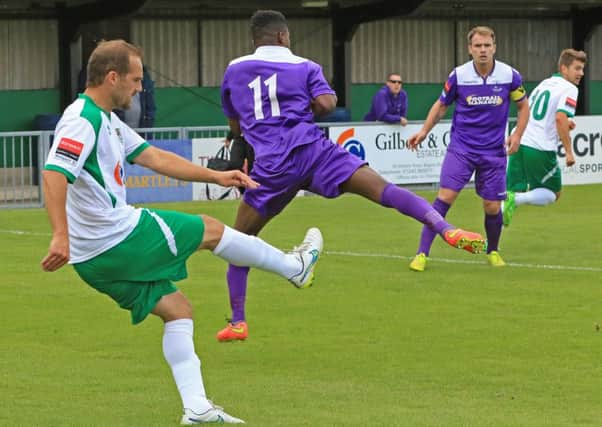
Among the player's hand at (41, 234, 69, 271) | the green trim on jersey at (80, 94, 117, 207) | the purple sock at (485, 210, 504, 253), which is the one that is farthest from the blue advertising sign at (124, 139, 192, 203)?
the player's hand at (41, 234, 69, 271)

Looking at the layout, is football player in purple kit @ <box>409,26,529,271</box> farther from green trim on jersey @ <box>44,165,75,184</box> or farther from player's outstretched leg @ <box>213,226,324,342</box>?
green trim on jersey @ <box>44,165,75,184</box>

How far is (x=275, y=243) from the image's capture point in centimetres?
1655

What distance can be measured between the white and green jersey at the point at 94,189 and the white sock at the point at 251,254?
0.47 m

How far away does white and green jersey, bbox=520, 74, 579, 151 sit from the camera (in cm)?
1602

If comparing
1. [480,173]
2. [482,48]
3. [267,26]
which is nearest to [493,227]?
[480,173]

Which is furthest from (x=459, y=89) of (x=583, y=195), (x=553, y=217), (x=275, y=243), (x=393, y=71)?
(x=393, y=71)

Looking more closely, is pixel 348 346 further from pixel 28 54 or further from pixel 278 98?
pixel 28 54

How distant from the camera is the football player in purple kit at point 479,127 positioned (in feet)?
45.0

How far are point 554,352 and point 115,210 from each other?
3.37m

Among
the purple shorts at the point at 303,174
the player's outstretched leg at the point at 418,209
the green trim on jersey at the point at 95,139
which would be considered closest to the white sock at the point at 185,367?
the green trim on jersey at the point at 95,139

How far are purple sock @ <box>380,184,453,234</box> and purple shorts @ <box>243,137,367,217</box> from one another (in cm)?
28

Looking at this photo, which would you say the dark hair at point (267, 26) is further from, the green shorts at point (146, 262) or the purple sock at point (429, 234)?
A: the purple sock at point (429, 234)

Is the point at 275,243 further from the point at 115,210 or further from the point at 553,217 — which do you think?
the point at 115,210

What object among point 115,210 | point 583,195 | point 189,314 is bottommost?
point 583,195
